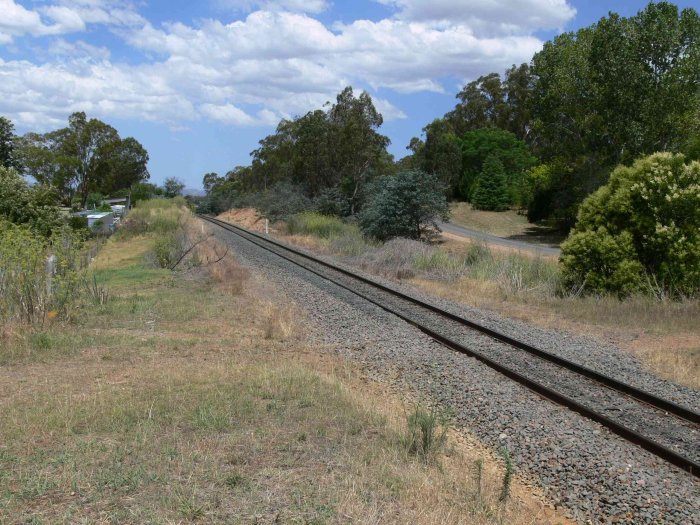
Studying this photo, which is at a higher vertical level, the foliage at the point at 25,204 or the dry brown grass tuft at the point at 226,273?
the foliage at the point at 25,204

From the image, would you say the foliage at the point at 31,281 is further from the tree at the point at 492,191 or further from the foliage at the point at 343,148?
the tree at the point at 492,191

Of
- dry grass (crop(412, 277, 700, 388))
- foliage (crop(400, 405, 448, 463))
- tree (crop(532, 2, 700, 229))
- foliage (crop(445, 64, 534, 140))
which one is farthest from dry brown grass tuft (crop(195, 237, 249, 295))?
foliage (crop(445, 64, 534, 140))

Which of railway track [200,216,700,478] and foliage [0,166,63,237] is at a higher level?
→ foliage [0,166,63,237]

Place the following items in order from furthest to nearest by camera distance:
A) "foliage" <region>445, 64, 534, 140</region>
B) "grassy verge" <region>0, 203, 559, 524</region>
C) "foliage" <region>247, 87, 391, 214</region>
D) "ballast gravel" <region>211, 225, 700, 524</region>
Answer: "foliage" <region>445, 64, 534, 140</region> → "foliage" <region>247, 87, 391, 214</region> → "ballast gravel" <region>211, 225, 700, 524</region> → "grassy verge" <region>0, 203, 559, 524</region>

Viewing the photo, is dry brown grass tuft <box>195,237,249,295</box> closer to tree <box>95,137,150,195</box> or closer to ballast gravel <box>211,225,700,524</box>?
ballast gravel <box>211,225,700,524</box>

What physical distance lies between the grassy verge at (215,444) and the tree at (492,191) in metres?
52.2

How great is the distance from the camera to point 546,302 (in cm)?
1628

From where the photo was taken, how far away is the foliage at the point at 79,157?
70.0 m

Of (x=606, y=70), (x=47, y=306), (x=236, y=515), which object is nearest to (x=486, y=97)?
(x=606, y=70)

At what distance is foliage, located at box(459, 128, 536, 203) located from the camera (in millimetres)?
65625

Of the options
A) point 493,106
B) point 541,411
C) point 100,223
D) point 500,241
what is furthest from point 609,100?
point 493,106

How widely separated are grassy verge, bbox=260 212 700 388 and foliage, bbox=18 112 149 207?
5345 cm

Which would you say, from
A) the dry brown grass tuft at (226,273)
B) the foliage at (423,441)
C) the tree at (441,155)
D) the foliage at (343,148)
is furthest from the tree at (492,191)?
the foliage at (423,441)

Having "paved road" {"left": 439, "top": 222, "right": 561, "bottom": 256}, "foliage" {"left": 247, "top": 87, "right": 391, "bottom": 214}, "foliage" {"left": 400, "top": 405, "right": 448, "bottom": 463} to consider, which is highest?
"foliage" {"left": 247, "top": 87, "right": 391, "bottom": 214}
